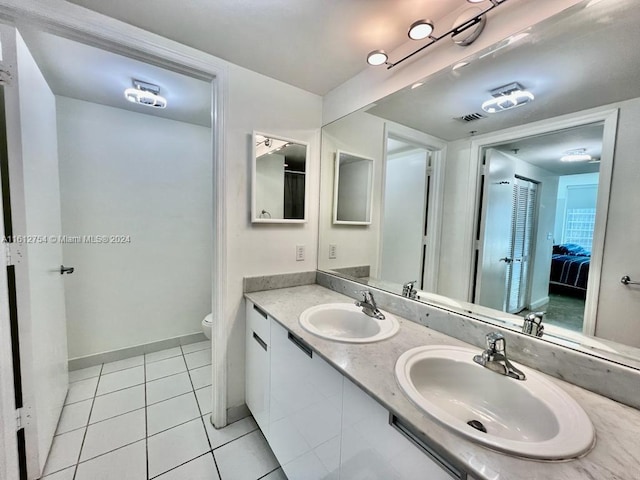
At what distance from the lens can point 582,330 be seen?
2.91 feet

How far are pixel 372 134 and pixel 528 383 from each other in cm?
148

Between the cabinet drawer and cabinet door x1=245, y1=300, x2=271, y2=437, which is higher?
the cabinet drawer

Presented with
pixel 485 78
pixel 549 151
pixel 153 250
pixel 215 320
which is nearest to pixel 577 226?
pixel 549 151

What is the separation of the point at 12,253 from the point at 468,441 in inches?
70.9

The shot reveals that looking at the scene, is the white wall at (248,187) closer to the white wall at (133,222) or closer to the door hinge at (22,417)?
the door hinge at (22,417)

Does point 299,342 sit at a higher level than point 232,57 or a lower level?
lower

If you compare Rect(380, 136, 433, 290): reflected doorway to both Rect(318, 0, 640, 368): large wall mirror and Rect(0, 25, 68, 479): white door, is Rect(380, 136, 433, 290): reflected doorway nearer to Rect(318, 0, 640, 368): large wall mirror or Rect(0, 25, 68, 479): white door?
Rect(318, 0, 640, 368): large wall mirror

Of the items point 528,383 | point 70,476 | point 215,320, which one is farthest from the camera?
point 215,320

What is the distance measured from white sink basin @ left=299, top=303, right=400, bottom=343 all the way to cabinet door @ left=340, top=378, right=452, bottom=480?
1.56 feet

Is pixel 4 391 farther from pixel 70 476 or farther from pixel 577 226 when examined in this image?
pixel 577 226

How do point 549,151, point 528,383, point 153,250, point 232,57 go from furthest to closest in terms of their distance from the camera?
point 153,250, point 232,57, point 549,151, point 528,383

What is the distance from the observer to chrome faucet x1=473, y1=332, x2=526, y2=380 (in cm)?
84

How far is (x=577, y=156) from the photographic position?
925 mm

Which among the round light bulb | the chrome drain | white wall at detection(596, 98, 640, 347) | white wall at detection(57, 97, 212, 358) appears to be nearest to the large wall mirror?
white wall at detection(596, 98, 640, 347)
